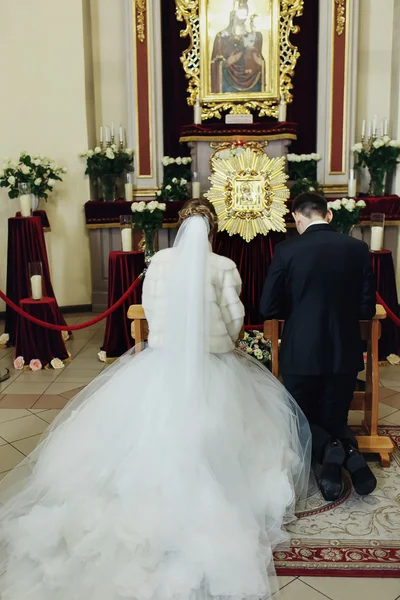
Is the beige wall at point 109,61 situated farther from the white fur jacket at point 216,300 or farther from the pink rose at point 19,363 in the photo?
the white fur jacket at point 216,300

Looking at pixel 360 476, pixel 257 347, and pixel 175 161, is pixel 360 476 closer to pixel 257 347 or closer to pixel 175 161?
pixel 257 347

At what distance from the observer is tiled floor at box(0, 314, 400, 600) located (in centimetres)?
288

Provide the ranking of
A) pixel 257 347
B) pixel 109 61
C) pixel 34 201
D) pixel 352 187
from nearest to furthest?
pixel 257 347 < pixel 34 201 < pixel 352 187 < pixel 109 61

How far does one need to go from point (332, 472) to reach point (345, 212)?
3345 mm

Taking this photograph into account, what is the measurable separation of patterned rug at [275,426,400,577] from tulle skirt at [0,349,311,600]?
0.36ft

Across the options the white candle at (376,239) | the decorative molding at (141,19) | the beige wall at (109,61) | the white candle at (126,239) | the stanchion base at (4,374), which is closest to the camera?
the stanchion base at (4,374)

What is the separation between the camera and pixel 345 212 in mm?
6328

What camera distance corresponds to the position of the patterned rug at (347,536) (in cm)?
303

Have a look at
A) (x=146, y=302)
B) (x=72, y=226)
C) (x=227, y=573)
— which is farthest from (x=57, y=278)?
(x=227, y=573)

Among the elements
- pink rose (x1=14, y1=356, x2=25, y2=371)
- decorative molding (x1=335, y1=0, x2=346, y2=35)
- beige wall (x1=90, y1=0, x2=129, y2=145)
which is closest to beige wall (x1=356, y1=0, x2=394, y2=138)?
decorative molding (x1=335, y1=0, x2=346, y2=35)

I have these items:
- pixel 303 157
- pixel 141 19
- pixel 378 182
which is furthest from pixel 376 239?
pixel 141 19

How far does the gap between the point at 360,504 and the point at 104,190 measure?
5.78 meters

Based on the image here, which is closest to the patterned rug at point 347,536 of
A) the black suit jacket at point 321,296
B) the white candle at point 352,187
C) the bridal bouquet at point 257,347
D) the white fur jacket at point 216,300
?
the black suit jacket at point 321,296

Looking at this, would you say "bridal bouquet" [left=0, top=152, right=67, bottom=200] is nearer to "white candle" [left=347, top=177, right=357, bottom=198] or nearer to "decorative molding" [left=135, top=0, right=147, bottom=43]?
"decorative molding" [left=135, top=0, right=147, bottom=43]
